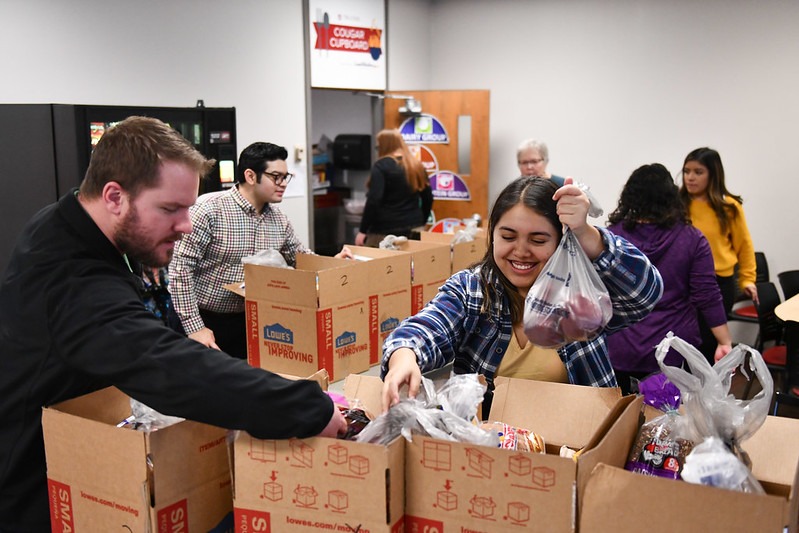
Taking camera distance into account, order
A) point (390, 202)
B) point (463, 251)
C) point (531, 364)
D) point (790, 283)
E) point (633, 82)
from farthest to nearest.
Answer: point (633, 82)
point (390, 202)
point (790, 283)
point (463, 251)
point (531, 364)

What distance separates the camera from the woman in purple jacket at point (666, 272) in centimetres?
291

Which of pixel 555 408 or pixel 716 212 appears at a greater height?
pixel 716 212

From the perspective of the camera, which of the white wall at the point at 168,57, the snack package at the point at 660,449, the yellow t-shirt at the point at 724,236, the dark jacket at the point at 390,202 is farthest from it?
the dark jacket at the point at 390,202

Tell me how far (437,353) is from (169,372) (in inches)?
28.3

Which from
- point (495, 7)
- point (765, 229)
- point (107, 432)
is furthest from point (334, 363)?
point (495, 7)

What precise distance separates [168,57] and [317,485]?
4.23 m

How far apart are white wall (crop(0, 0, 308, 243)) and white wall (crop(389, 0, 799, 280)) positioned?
1.54 m

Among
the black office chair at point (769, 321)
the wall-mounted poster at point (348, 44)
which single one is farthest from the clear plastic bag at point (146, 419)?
the wall-mounted poster at point (348, 44)

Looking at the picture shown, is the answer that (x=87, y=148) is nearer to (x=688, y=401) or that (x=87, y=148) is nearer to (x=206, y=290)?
(x=206, y=290)

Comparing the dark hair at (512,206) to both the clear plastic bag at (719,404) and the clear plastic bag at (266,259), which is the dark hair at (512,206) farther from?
the clear plastic bag at (266,259)

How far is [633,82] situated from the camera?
603 centimetres

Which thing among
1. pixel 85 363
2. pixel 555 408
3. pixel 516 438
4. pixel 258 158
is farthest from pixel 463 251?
pixel 85 363

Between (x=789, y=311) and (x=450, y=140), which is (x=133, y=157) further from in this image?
(x=450, y=140)

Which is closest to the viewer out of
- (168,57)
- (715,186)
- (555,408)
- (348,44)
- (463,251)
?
(555,408)
